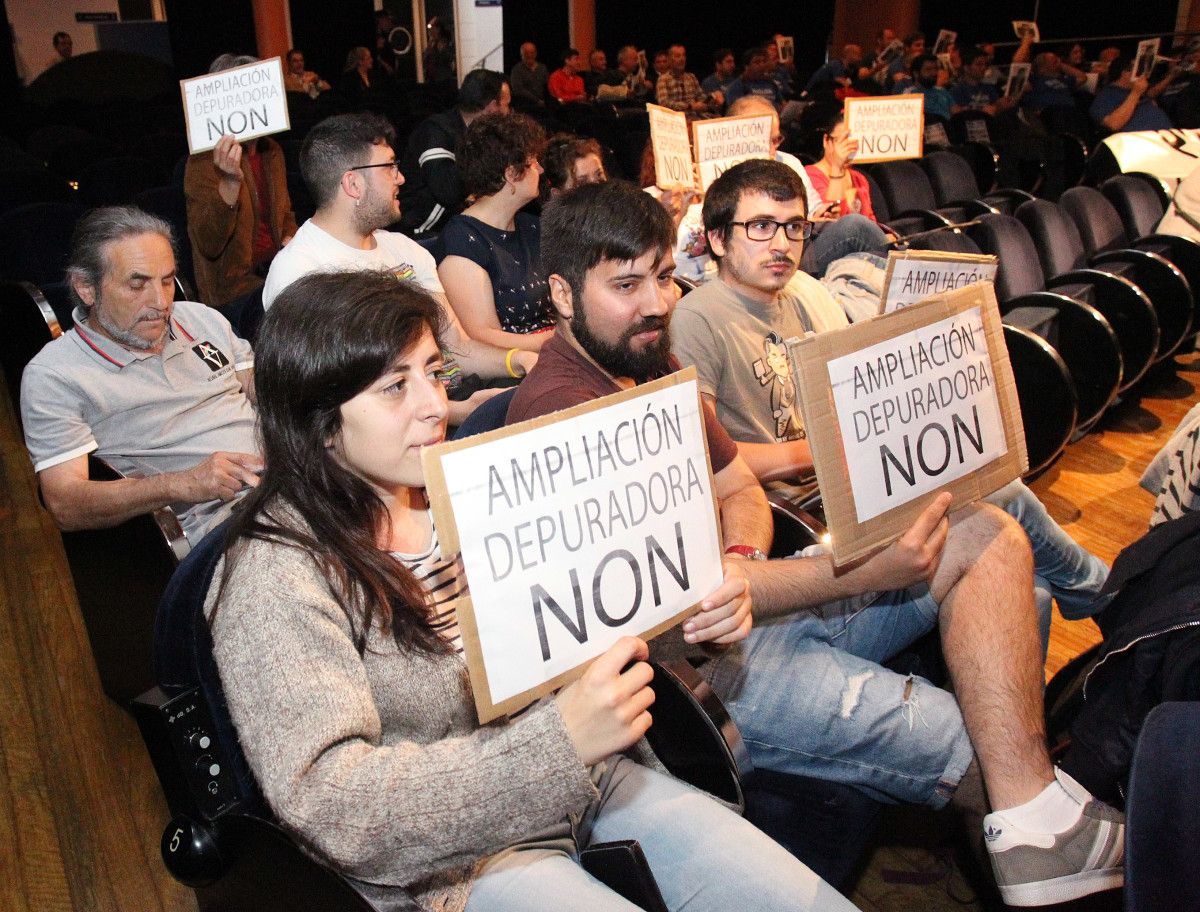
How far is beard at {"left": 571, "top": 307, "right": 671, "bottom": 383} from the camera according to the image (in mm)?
1841

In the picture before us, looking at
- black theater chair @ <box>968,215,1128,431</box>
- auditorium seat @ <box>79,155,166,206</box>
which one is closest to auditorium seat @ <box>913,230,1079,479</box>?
black theater chair @ <box>968,215,1128,431</box>

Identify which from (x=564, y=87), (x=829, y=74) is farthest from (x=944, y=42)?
(x=564, y=87)

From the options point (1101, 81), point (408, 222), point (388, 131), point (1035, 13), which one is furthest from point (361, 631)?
point (1035, 13)

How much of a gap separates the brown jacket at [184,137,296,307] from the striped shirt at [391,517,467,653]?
2618 millimetres

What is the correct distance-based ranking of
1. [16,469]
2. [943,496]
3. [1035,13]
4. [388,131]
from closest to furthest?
1. [943,496]
2. [388,131]
3. [16,469]
4. [1035,13]

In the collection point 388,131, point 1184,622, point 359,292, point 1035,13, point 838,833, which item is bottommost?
point 838,833

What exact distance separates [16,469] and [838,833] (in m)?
3.61

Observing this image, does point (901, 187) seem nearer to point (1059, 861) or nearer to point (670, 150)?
point (670, 150)

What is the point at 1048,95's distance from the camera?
910cm

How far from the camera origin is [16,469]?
3.88 m

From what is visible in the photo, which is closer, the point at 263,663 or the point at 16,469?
the point at 263,663

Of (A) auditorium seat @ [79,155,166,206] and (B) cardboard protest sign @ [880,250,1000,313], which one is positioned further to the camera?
(A) auditorium seat @ [79,155,166,206]

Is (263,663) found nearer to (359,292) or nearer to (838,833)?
(359,292)

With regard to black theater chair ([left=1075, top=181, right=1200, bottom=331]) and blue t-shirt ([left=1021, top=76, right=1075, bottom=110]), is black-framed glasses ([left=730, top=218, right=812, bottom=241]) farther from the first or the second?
Answer: blue t-shirt ([left=1021, top=76, right=1075, bottom=110])
